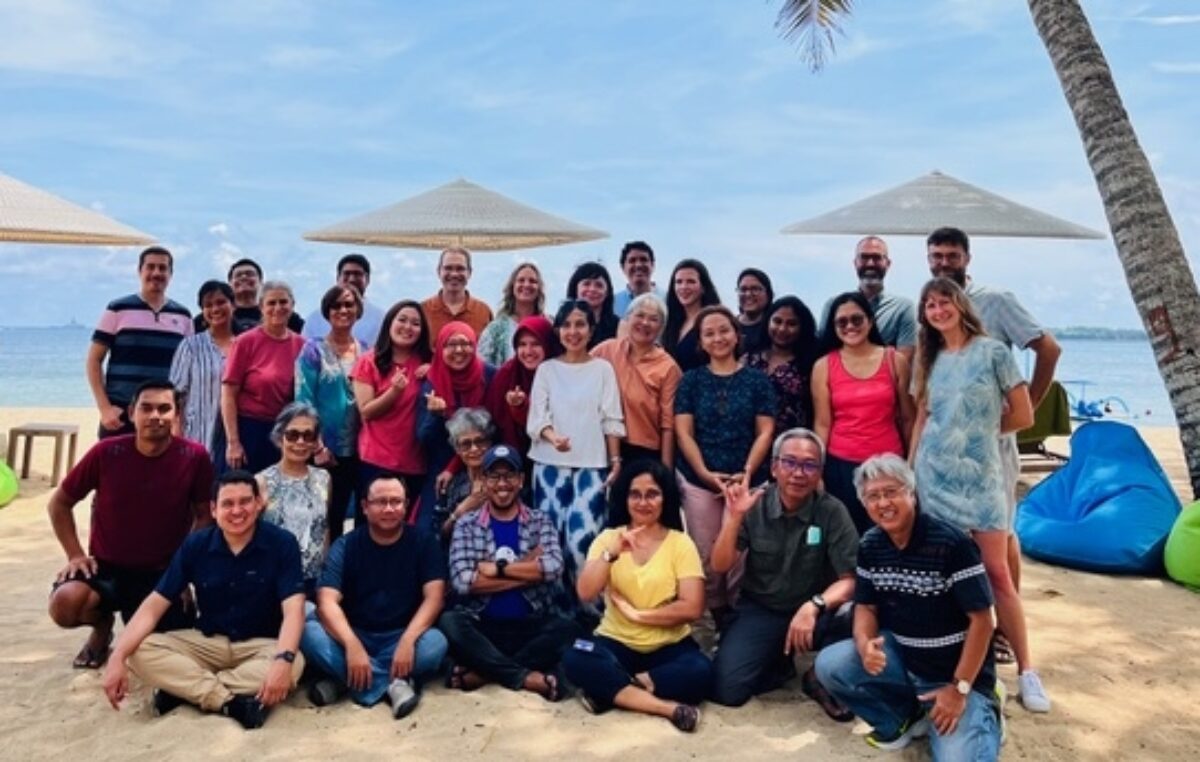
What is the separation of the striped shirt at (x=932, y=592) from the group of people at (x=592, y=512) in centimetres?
1

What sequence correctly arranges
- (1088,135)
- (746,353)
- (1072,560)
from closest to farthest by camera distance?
(746,353) < (1072,560) < (1088,135)

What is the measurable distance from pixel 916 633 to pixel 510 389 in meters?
2.44

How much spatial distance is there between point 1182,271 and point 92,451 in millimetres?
7197

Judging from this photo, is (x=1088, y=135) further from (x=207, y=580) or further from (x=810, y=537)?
(x=207, y=580)

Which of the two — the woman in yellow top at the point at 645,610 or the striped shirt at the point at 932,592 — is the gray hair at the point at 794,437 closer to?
the woman in yellow top at the point at 645,610

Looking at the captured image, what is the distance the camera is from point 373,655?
159 inches

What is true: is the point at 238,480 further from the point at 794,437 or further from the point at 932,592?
the point at 932,592

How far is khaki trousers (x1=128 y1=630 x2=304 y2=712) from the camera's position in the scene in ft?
12.2

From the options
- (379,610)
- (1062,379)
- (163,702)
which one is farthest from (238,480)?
(1062,379)

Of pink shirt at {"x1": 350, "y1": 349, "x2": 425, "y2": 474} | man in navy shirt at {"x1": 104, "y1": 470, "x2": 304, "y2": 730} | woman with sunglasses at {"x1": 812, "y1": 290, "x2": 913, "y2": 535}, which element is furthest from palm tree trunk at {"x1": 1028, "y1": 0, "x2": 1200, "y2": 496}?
man in navy shirt at {"x1": 104, "y1": 470, "x2": 304, "y2": 730}

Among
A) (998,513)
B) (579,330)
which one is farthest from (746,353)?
(998,513)

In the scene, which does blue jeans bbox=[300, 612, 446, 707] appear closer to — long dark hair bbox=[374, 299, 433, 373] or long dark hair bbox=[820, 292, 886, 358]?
long dark hair bbox=[374, 299, 433, 373]

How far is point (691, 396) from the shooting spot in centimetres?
462

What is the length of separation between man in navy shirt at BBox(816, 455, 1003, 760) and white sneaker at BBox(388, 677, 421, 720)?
5.90 ft
